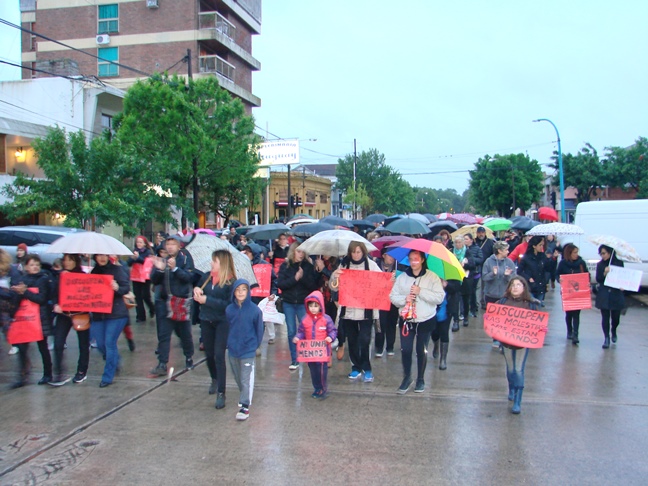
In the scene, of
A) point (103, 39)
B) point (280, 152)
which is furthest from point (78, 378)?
point (103, 39)

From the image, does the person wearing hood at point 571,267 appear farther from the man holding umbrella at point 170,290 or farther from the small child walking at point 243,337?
the man holding umbrella at point 170,290

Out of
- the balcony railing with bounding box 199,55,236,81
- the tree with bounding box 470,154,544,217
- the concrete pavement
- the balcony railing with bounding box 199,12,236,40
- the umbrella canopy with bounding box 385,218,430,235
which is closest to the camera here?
the concrete pavement

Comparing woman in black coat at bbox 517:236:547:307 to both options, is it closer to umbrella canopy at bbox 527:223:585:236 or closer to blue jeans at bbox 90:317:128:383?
umbrella canopy at bbox 527:223:585:236

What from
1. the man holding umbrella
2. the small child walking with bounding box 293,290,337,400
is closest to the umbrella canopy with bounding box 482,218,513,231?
the small child walking with bounding box 293,290,337,400

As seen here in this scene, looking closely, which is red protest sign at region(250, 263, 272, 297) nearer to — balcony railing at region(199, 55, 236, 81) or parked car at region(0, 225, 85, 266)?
parked car at region(0, 225, 85, 266)

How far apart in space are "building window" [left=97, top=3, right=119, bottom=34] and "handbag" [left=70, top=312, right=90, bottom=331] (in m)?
35.5

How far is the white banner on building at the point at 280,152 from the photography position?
1453 inches

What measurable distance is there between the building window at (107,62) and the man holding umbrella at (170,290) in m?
33.0

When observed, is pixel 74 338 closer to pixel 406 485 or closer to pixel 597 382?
pixel 406 485

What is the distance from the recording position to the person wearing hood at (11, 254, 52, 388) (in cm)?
682

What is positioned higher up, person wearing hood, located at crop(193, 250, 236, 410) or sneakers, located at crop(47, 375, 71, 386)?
person wearing hood, located at crop(193, 250, 236, 410)

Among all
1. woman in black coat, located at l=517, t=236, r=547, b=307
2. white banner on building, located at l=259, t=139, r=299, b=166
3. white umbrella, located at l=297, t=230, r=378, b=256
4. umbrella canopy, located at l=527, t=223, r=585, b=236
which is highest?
white banner on building, located at l=259, t=139, r=299, b=166

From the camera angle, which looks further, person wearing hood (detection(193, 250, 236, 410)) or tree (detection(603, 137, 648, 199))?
tree (detection(603, 137, 648, 199))

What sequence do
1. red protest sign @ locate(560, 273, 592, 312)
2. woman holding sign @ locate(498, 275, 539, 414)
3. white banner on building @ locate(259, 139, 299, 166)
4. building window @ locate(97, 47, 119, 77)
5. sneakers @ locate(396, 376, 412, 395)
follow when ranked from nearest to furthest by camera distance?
woman holding sign @ locate(498, 275, 539, 414), sneakers @ locate(396, 376, 412, 395), red protest sign @ locate(560, 273, 592, 312), building window @ locate(97, 47, 119, 77), white banner on building @ locate(259, 139, 299, 166)
